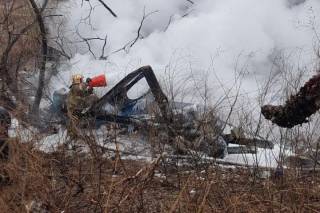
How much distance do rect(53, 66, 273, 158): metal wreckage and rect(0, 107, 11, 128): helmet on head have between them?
103 centimetres

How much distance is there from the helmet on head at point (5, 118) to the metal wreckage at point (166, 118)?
103cm

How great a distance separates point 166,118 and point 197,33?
29.7 ft

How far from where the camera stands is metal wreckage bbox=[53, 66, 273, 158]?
670cm

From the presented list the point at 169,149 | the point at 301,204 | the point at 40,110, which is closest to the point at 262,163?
the point at 169,149

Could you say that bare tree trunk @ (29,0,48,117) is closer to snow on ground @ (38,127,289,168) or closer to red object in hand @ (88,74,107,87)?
red object in hand @ (88,74,107,87)

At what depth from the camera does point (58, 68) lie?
513 inches

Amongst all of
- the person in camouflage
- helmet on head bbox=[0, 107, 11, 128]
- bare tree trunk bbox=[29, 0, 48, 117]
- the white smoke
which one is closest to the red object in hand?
the person in camouflage

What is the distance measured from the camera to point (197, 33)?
1609 cm

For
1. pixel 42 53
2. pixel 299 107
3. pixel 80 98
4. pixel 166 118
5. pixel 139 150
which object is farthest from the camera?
pixel 42 53

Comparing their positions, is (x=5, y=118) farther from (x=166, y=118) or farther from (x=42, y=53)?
(x=42, y=53)

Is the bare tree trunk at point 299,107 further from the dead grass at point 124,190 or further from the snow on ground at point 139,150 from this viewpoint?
the snow on ground at point 139,150

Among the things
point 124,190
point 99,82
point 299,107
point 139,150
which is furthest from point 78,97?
point 299,107

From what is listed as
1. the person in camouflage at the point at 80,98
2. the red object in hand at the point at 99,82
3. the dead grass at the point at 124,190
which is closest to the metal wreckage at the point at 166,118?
the person in camouflage at the point at 80,98

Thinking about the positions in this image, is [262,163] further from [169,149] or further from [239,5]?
[239,5]
